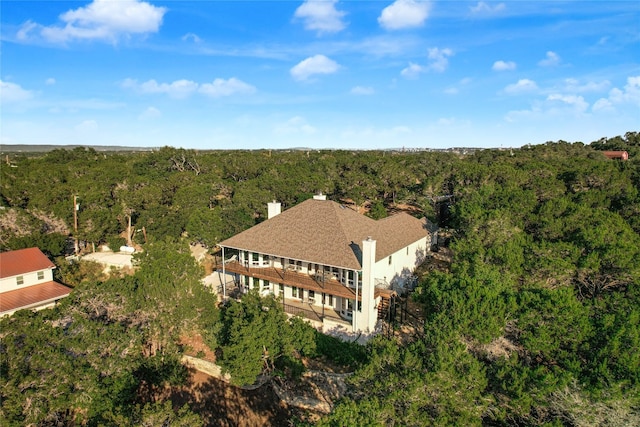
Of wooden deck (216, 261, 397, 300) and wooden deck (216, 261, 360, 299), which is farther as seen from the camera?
wooden deck (216, 261, 360, 299)

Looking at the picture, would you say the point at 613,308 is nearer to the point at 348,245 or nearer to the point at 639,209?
the point at 348,245

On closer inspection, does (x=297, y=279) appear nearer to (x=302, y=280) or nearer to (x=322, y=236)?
(x=302, y=280)

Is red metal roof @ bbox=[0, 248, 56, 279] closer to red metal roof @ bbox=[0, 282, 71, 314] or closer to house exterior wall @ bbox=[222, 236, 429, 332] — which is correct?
red metal roof @ bbox=[0, 282, 71, 314]

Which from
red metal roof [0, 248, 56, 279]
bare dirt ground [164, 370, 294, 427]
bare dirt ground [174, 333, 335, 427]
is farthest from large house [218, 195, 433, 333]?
red metal roof [0, 248, 56, 279]

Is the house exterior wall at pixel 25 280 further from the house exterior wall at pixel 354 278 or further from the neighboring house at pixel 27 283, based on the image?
the house exterior wall at pixel 354 278

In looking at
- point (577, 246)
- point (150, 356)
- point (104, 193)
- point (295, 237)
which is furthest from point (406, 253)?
point (104, 193)

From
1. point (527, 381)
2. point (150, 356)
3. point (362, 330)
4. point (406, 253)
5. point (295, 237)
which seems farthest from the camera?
point (406, 253)
